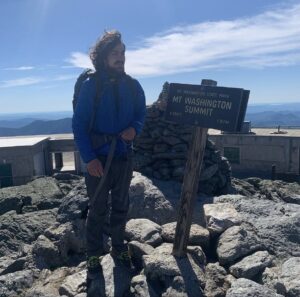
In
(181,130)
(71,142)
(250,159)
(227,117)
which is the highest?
(227,117)

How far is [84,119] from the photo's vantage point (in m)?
5.11

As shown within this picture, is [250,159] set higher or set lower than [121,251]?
lower

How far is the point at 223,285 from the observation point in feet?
17.6

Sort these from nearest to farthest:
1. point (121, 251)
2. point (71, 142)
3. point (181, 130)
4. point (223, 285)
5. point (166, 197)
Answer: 1. point (223, 285)
2. point (121, 251)
3. point (166, 197)
4. point (181, 130)
5. point (71, 142)

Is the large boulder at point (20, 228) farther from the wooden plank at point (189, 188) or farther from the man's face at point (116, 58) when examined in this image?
the man's face at point (116, 58)

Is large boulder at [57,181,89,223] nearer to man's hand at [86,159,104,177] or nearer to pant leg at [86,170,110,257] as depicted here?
pant leg at [86,170,110,257]

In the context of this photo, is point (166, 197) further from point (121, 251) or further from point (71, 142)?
point (71, 142)

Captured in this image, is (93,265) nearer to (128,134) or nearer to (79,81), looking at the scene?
(128,134)

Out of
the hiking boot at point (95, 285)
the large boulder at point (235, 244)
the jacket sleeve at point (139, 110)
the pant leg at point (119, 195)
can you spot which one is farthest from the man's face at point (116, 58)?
the large boulder at point (235, 244)

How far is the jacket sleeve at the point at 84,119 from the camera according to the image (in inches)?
199

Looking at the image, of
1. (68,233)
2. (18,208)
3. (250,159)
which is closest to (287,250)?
(68,233)

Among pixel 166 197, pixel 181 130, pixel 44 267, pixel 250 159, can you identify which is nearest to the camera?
pixel 44 267

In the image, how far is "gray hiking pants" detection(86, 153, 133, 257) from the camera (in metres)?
5.41

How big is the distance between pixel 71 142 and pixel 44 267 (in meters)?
24.7
